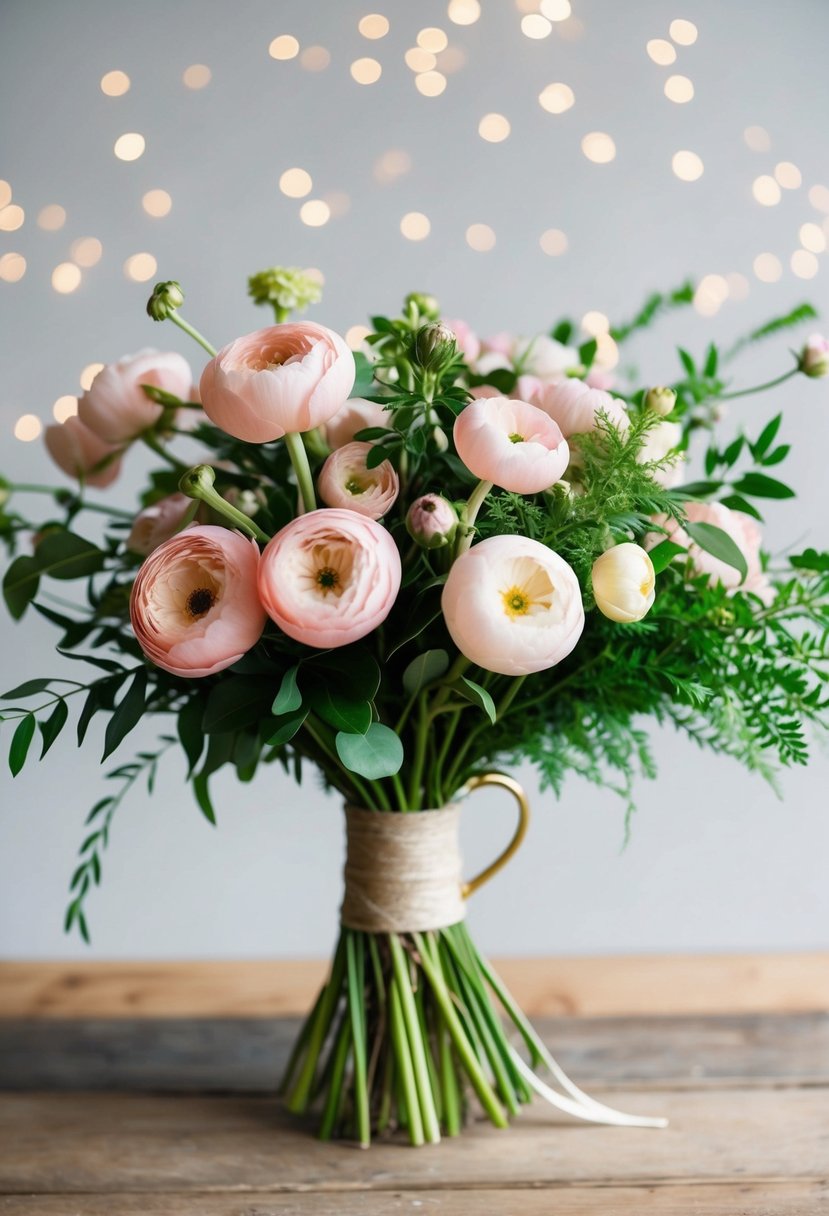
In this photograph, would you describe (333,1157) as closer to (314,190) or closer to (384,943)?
(384,943)

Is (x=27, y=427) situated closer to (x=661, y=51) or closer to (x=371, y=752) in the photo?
(x=371, y=752)

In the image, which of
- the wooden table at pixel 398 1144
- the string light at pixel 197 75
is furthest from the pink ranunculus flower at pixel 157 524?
the string light at pixel 197 75

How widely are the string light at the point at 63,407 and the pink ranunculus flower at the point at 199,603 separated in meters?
0.49

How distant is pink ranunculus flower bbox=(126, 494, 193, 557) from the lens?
0.65 meters

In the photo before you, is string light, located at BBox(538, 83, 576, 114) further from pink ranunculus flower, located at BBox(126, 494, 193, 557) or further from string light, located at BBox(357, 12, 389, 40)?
pink ranunculus flower, located at BBox(126, 494, 193, 557)

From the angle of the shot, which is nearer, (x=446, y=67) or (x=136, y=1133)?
(x=136, y=1133)

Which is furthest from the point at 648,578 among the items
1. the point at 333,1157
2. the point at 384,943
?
the point at 333,1157

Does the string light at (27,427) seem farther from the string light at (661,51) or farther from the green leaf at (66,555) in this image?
the string light at (661,51)

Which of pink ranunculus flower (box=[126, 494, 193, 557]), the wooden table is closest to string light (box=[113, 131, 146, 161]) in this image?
pink ranunculus flower (box=[126, 494, 193, 557])

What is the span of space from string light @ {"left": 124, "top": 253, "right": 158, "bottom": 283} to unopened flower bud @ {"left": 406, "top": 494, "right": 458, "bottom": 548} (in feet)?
1.97

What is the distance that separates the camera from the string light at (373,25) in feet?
3.26

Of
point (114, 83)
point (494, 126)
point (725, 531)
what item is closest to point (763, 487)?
point (725, 531)

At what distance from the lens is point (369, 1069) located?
0.69 m

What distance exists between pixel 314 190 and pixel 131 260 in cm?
20
